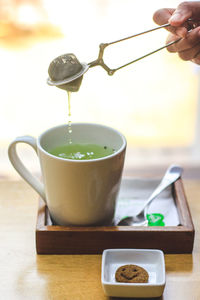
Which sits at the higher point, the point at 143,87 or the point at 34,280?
the point at 34,280

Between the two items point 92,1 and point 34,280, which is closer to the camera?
point 34,280

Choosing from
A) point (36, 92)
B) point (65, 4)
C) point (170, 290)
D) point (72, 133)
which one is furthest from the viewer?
point (36, 92)

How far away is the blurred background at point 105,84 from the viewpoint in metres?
1.79

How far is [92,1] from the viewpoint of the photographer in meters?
1.74

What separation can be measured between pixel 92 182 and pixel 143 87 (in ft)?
4.54

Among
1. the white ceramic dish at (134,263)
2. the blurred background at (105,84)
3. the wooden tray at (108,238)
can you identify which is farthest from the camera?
the blurred background at (105,84)

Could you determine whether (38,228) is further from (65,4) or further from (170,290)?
(65,4)

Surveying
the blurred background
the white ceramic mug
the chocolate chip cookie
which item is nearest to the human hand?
the white ceramic mug

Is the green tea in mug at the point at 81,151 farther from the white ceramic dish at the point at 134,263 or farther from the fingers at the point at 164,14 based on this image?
the fingers at the point at 164,14

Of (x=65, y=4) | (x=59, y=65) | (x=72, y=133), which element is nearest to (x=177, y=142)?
(x=65, y=4)

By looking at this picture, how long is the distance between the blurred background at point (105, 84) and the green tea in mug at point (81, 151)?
0.92 m

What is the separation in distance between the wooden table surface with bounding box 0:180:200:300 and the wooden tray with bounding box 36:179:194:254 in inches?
0.6

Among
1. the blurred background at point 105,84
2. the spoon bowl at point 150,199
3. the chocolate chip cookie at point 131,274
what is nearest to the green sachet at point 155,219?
the spoon bowl at point 150,199

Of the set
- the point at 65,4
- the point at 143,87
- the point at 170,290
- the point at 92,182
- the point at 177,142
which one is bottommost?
the point at 177,142
